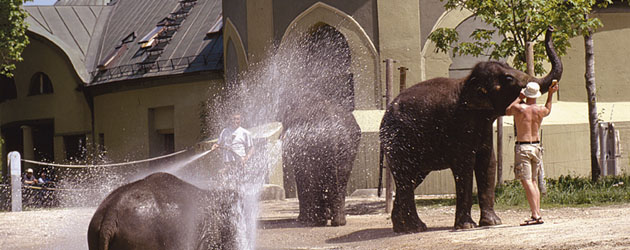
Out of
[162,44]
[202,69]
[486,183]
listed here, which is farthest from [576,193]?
[162,44]

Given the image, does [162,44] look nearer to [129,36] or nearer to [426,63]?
[129,36]

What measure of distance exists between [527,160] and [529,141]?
0.79ft

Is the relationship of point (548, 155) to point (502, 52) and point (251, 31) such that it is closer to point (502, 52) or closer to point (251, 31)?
point (502, 52)

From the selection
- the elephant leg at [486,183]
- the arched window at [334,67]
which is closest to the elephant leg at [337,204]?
the elephant leg at [486,183]

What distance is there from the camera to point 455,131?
36.7 feet

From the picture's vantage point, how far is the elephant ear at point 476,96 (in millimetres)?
10906

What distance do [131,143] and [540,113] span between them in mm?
25809

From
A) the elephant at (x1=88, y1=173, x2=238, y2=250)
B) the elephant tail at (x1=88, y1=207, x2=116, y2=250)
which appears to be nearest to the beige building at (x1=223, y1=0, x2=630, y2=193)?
the elephant at (x1=88, y1=173, x2=238, y2=250)

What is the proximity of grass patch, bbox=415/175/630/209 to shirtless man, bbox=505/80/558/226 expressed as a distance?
384 cm

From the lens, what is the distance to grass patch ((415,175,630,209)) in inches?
582

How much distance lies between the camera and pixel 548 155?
72.2 feet

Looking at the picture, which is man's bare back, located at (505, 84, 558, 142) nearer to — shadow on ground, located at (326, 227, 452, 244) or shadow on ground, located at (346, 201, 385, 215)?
shadow on ground, located at (326, 227, 452, 244)

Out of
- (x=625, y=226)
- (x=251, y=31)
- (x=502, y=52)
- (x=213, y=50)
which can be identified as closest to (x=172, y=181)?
(x=625, y=226)

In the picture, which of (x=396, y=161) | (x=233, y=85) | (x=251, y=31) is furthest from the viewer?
(x=233, y=85)
